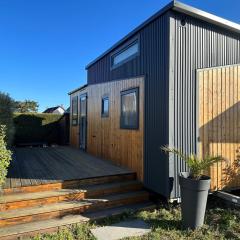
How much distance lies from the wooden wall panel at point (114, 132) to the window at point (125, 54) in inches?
23.5

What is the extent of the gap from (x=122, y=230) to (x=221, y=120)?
3.12 meters

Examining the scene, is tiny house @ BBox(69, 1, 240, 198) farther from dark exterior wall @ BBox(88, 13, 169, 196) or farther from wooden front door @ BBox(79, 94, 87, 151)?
wooden front door @ BBox(79, 94, 87, 151)

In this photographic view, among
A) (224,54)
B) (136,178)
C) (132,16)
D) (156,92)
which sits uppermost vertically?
(132,16)

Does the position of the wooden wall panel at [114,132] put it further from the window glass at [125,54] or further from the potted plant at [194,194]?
the potted plant at [194,194]

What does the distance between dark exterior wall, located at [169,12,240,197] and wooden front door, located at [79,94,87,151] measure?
6.06 meters

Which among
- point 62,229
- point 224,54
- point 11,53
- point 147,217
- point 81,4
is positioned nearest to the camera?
point 62,229

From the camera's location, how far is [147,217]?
439 centimetres

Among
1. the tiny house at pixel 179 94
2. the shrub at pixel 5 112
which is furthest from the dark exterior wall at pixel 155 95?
the shrub at pixel 5 112

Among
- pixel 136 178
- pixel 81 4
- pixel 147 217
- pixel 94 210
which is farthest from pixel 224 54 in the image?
pixel 81 4

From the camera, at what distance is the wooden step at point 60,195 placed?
4.27 m

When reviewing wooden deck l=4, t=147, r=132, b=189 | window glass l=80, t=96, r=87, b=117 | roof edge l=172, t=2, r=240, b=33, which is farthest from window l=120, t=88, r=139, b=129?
window glass l=80, t=96, r=87, b=117

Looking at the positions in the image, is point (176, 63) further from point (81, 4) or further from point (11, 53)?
point (11, 53)

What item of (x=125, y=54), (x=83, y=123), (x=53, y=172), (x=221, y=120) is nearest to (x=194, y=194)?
(x=221, y=120)

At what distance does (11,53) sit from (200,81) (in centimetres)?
1772
